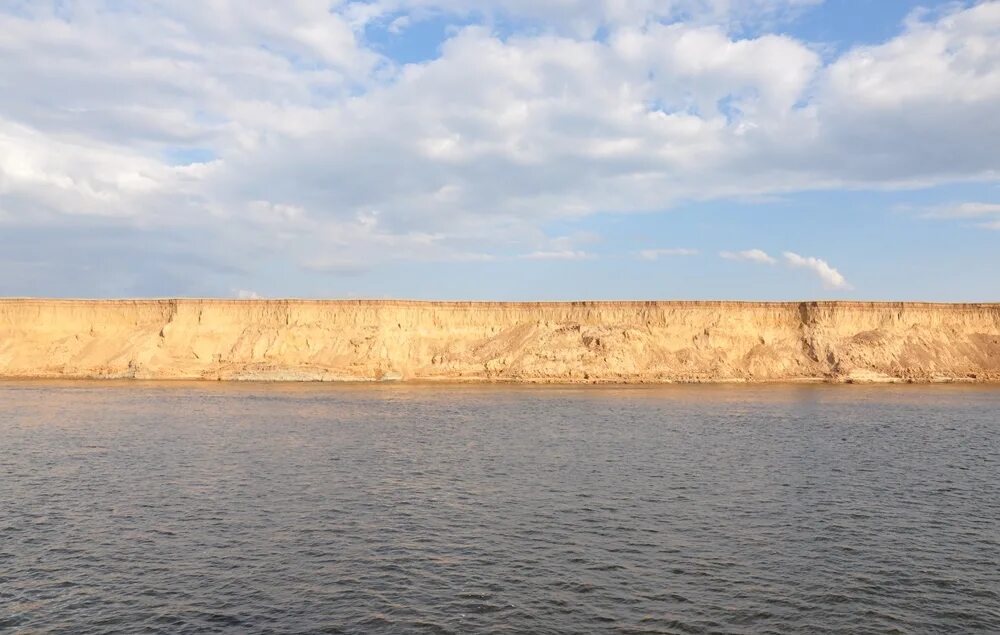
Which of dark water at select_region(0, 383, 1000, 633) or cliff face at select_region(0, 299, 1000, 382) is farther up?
cliff face at select_region(0, 299, 1000, 382)

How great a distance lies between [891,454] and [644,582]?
63.8ft

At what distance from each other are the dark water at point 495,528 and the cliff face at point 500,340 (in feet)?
120

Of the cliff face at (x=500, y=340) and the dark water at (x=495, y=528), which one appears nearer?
the dark water at (x=495, y=528)

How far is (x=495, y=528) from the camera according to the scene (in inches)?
711

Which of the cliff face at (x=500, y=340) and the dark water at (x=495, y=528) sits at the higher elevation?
the cliff face at (x=500, y=340)

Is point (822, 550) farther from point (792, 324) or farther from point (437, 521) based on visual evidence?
point (792, 324)

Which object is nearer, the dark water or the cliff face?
the dark water

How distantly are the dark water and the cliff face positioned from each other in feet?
120

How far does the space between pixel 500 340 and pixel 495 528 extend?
6000 cm

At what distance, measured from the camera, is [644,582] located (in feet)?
47.0

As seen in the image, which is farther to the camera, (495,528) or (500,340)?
(500,340)

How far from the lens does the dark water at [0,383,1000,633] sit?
1297 centimetres

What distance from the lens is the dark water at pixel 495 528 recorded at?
13.0 m

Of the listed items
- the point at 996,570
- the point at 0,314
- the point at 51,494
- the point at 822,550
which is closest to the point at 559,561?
the point at 822,550
